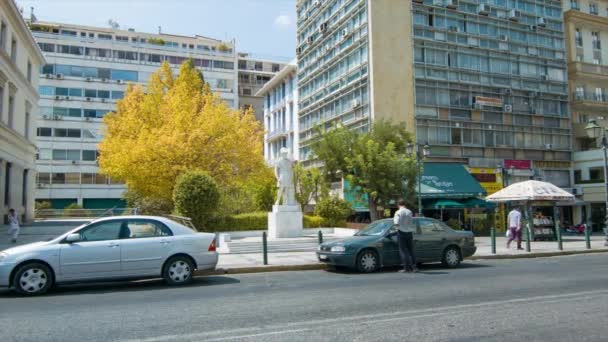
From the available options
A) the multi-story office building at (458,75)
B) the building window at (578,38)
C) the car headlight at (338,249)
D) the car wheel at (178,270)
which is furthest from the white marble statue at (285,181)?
the building window at (578,38)

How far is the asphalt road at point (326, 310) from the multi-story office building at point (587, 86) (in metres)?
30.2

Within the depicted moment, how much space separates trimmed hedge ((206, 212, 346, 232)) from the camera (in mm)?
21016

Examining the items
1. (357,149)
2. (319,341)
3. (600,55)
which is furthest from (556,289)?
(600,55)

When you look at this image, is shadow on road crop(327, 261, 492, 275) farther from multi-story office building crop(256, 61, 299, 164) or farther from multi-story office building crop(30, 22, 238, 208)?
multi-story office building crop(30, 22, 238, 208)

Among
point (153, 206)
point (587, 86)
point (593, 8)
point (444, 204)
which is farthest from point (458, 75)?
point (153, 206)

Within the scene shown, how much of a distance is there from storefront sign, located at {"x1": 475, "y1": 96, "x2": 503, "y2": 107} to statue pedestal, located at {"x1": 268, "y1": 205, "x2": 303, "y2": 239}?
20.4 m

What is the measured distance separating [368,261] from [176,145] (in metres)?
14.4

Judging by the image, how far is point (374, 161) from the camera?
2569cm

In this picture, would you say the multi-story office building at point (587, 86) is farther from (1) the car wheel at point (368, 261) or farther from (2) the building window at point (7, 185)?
(2) the building window at point (7, 185)

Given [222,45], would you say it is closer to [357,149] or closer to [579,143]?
[357,149]

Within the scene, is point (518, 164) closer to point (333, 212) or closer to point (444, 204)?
point (444, 204)

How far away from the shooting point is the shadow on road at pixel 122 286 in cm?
932

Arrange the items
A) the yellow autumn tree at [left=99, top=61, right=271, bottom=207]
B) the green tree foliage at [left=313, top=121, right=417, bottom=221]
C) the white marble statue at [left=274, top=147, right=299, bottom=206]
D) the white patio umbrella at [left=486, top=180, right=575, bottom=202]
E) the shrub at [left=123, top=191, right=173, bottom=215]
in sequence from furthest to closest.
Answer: the shrub at [left=123, top=191, right=173, bottom=215] → the green tree foliage at [left=313, top=121, right=417, bottom=221] → the yellow autumn tree at [left=99, top=61, right=271, bottom=207] → the white patio umbrella at [left=486, top=180, right=575, bottom=202] → the white marble statue at [left=274, top=147, right=299, bottom=206]

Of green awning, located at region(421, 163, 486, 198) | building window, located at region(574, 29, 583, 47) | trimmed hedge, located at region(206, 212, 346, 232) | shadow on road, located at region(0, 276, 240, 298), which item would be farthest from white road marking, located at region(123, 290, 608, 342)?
building window, located at region(574, 29, 583, 47)
